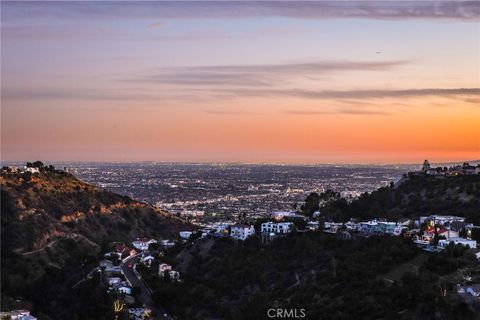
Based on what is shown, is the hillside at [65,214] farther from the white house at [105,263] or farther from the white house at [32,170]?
the white house at [105,263]

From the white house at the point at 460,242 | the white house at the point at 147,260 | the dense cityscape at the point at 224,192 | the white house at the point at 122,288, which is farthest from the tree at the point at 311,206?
the dense cityscape at the point at 224,192

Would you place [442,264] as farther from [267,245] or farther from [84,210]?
[84,210]

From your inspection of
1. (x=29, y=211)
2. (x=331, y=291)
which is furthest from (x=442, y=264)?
(x=29, y=211)

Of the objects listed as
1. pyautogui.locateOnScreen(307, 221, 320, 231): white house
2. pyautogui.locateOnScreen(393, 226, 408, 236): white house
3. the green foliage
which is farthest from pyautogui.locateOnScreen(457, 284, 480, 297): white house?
pyautogui.locateOnScreen(307, 221, 320, 231): white house

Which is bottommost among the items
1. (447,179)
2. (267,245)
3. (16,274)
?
(16,274)

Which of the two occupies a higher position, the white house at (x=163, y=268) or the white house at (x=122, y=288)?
the white house at (x=163, y=268)

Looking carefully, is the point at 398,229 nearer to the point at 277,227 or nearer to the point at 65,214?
the point at 277,227

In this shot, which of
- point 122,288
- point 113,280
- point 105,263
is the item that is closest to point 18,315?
point 122,288
